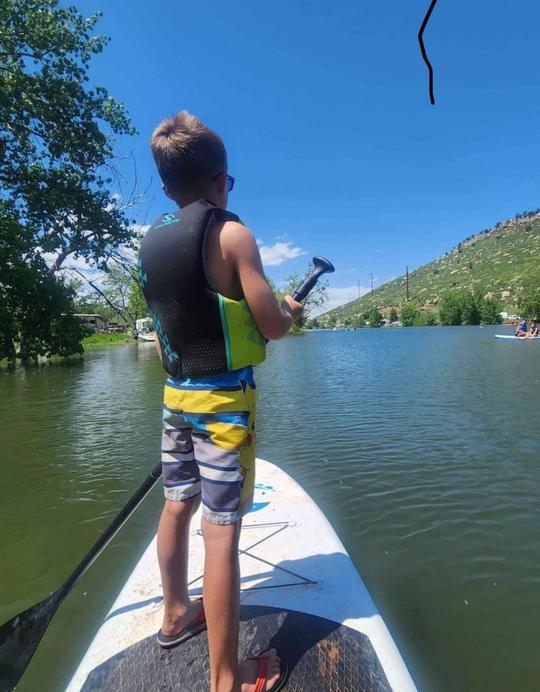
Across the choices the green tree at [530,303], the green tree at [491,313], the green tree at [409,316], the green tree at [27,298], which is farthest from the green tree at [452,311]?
the green tree at [27,298]

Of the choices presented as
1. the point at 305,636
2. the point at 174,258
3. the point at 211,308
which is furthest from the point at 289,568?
the point at 174,258

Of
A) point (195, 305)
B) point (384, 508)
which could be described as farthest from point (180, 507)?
point (384, 508)

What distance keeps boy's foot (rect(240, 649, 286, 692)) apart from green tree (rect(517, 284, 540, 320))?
88.9 metres

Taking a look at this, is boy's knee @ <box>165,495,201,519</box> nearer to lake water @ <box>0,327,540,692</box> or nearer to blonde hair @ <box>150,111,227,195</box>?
blonde hair @ <box>150,111,227,195</box>

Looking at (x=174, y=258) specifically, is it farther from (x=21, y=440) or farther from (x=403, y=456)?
(x=21, y=440)

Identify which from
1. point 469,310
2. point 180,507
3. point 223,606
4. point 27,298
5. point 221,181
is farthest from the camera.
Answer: point 469,310

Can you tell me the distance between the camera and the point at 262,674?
6.63 feet

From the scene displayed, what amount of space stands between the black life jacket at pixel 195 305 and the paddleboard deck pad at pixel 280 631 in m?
1.48

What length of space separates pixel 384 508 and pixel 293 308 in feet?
14.2

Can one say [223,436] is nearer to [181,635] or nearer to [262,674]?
[262,674]

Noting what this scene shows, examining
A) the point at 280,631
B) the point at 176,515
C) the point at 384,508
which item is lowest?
the point at 384,508

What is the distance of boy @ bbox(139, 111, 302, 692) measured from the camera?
188 centimetres

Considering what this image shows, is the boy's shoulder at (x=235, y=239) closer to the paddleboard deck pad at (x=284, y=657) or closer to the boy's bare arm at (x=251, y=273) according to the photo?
the boy's bare arm at (x=251, y=273)

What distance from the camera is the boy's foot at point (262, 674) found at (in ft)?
6.43
